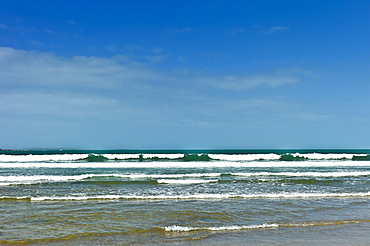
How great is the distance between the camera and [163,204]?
38.1 ft

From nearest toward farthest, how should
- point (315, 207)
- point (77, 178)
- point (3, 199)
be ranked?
point (315, 207) < point (3, 199) < point (77, 178)

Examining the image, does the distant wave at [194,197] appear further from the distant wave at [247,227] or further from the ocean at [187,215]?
the distant wave at [247,227]

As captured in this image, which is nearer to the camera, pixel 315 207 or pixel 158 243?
pixel 158 243

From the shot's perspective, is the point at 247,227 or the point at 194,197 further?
the point at 194,197

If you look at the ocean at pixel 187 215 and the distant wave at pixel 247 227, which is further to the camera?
the distant wave at pixel 247 227

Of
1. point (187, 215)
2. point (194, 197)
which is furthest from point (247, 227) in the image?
point (194, 197)

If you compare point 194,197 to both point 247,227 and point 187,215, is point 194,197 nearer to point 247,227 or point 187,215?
point 187,215

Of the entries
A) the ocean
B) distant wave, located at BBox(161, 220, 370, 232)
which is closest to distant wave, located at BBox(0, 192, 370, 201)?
the ocean

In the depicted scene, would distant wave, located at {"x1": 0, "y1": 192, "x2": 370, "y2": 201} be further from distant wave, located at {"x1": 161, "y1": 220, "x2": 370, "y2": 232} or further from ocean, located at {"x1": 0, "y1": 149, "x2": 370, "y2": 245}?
distant wave, located at {"x1": 161, "y1": 220, "x2": 370, "y2": 232}

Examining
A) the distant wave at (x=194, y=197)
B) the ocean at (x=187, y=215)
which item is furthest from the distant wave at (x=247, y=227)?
the distant wave at (x=194, y=197)

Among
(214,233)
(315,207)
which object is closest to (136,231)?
(214,233)

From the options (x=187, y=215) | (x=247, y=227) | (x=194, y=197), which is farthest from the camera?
(x=194, y=197)

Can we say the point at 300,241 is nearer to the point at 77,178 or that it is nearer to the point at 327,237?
the point at 327,237

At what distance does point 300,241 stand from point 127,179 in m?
14.4
